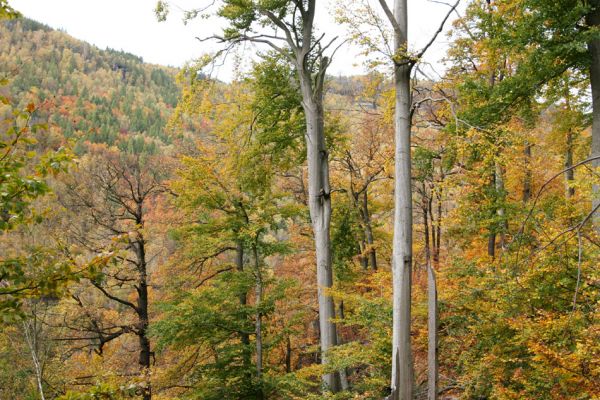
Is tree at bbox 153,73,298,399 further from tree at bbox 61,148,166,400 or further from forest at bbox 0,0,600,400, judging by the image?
tree at bbox 61,148,166,400

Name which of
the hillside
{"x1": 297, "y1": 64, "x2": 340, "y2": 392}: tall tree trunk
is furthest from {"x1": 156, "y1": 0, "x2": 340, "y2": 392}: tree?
the hillside

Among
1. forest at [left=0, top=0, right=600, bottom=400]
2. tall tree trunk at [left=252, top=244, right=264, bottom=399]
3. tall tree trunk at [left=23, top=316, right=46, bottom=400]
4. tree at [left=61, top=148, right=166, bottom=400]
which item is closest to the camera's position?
forest at [left=0, top=0, right=600, bottom=400]

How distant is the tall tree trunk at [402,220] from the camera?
443cm

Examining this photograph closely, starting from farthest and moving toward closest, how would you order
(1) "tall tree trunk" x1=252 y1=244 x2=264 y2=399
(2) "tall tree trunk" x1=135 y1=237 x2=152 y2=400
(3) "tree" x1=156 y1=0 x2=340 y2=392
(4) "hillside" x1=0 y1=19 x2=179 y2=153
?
(4) "hillside" x1=0 y1=19 x2=179 y2=153
(2) "tall tree trunk" x1=135 y1=237 x2=152 y2=400
(1) "tall tree trunk" x1=252 y1=244 x2=264 y2=399
(3) "tree" x1=156 y1=0 x2=340 y2=392

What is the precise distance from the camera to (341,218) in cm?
1430

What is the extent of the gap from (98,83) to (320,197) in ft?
311

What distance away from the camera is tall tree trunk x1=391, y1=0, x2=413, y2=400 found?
4.43 m

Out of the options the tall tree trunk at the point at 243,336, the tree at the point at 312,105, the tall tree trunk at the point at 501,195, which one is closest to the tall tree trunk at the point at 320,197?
the tree at the point at 312,105

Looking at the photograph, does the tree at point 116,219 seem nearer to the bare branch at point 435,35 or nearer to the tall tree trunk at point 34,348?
the tall tree trunk at point 34,348

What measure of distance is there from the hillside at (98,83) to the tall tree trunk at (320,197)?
4824 centimetres

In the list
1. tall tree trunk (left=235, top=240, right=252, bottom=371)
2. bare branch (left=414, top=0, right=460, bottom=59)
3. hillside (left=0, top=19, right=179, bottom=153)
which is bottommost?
tall tree trunk (left=235, top=240, right=252, bottom=371)

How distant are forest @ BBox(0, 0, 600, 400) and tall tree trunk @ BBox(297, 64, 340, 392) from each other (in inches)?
1.4

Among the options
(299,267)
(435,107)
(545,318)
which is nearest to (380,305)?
(545,318)

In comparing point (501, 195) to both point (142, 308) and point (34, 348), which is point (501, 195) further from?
point (142, 308)
